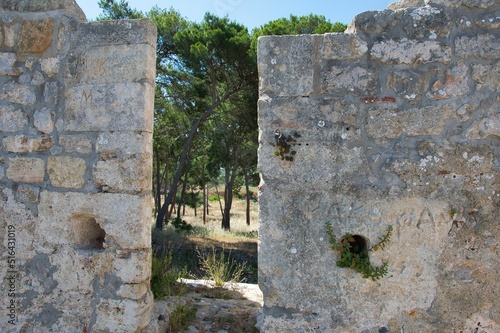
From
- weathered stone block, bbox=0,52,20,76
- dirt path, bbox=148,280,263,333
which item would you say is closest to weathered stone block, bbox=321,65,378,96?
dirt path, bbox=148,280,263,333

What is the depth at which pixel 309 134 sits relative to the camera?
2779mm

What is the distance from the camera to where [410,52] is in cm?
273

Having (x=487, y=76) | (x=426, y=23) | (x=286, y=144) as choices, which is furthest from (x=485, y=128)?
(x=286, y=144)

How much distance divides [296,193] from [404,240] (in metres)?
0.76

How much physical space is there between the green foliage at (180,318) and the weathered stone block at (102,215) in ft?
2.37

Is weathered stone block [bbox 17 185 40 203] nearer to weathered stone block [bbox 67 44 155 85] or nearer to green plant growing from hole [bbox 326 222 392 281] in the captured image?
weathered stone block [bbox 67 44 155 85]

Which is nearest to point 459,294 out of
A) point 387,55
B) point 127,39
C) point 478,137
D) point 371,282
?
point 371,282

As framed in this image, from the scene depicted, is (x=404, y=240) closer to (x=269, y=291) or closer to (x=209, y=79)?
(x=269, y=291)

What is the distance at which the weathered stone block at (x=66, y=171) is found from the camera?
3174 mm

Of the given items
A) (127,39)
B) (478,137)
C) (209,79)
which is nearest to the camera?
(478,137)

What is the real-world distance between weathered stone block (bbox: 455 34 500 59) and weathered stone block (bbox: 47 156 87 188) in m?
2.74

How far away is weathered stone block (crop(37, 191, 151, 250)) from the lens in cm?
311

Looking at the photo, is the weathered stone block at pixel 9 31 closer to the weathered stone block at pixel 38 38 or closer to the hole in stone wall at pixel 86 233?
the weathered stone block at pixel 38 38

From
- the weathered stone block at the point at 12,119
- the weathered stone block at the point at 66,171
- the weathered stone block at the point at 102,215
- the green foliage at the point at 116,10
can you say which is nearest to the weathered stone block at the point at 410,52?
the weathered stone block at the point at 102,215
